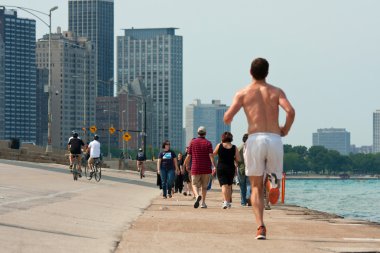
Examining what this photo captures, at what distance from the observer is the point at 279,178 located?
43.7ft

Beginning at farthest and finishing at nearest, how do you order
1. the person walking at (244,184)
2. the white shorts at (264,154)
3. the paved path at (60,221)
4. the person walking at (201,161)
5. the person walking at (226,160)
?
the person walking at (244,184) < the person walking at (201,161) < the person walking at (226,160) < the white shorts at (264,154) < the paved path at (60,221)

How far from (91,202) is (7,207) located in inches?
205

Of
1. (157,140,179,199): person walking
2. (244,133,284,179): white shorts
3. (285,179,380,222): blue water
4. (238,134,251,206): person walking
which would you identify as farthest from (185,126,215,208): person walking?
(285,179,380,222): blue water

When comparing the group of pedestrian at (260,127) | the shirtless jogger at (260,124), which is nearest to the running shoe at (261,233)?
the group of pedestrian at (260,127)

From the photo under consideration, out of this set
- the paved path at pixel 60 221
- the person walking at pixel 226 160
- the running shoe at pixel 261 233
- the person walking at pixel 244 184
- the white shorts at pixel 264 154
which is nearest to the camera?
the paved path at pixel 60 221

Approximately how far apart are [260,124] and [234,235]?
7.79 feet

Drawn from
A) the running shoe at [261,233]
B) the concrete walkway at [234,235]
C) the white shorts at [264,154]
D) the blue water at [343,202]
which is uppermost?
the white shorts at [264,154]

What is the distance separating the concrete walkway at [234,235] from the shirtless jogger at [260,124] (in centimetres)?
76

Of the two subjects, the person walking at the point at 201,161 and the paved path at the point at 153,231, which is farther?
the person walking at the point at 201,161

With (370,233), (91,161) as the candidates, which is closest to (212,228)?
(370,233)

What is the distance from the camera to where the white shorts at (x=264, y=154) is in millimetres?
13320

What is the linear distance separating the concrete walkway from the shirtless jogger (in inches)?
29.9

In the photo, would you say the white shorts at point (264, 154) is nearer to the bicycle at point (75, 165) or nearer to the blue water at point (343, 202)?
the blue water at point (343, 202)

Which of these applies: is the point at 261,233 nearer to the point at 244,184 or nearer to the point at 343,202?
the point at 244,184
